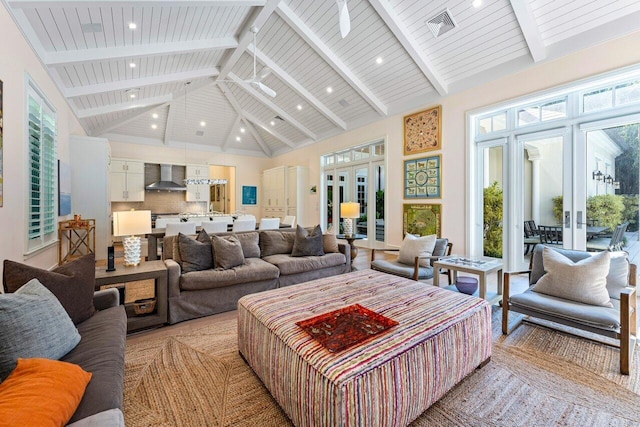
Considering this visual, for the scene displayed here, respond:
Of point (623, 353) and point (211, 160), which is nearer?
point (623, 353)

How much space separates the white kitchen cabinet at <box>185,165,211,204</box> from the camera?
8.87 m

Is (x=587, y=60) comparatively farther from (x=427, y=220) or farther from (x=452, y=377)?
(x=452, y=377)

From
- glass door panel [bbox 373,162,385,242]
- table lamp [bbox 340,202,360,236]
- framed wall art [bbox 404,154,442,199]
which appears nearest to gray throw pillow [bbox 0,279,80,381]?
table lamp [bbox 340,202,360,236]

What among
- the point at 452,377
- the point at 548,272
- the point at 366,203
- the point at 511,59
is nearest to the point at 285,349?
the point at 452,377

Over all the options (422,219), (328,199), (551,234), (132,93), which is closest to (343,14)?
(422,219)

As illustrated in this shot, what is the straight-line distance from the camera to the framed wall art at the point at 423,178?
17.2 ft

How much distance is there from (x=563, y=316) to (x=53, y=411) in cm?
316

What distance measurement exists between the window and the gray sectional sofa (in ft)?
5.33

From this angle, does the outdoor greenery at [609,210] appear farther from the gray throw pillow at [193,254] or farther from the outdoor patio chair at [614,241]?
the gray throw pillow at [193,254]

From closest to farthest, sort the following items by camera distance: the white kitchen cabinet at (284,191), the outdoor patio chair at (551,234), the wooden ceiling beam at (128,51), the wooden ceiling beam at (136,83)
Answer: the wooden ceiling beam at (128,51) → the outdoor patio chair at (551,234) → the wooden ceiling beam at (136,83) → the white kitchen cabinet at (284,191)

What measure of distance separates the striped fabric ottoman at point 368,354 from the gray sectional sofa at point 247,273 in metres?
1.02

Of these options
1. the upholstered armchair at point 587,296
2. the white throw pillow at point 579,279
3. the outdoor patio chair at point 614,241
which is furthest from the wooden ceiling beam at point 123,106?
the outdoor patio chair at point 614,241

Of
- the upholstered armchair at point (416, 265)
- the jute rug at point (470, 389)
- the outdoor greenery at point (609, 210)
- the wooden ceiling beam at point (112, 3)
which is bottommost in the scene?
the jute rug at point (470, 389)

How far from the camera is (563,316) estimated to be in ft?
7.39
